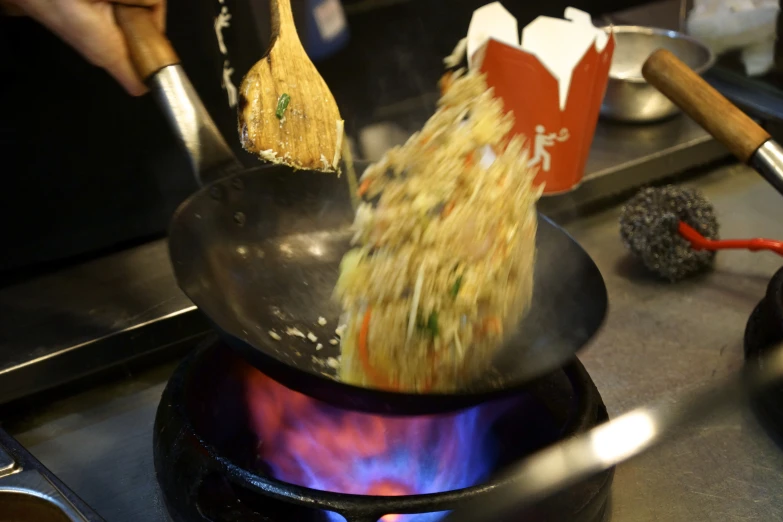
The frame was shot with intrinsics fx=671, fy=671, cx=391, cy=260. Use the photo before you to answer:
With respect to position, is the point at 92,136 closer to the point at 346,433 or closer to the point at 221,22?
the point at 221,22

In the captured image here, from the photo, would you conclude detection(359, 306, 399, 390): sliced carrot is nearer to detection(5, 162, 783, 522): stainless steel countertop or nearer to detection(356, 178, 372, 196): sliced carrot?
detection(356, 178, 372, 196): sliced carrot

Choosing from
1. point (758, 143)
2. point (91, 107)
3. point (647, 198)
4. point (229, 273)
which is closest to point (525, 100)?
point (647, 198)

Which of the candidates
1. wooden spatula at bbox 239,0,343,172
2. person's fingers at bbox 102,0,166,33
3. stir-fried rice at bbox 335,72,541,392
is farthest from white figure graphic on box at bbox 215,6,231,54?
stir-fried rice at bbox 335,72,541,392

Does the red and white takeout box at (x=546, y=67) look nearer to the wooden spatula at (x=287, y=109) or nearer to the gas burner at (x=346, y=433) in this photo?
the wooden spatula at (x=287, y=109)

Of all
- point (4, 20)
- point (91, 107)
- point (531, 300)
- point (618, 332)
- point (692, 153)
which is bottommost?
point (618, 332)

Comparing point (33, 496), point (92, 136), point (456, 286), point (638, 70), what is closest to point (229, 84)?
point (92, 136)

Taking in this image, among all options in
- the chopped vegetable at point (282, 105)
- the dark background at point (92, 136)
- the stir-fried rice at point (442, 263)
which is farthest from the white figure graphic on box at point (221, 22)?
the stir-fried rice at point (442, 263)

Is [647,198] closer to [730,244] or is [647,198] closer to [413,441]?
[730,244]
